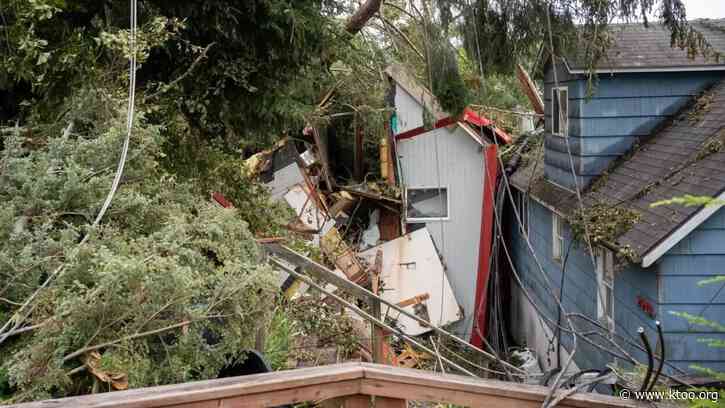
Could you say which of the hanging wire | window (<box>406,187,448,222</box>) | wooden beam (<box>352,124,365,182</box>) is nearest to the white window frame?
window (<box>406,187,448,222</box>)

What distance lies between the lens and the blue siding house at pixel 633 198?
6793 millimetres

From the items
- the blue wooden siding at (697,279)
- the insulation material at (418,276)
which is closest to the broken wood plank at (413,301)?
the insulation material at (418,276)

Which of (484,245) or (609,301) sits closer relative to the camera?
(609,301)

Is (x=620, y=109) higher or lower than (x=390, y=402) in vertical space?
higher

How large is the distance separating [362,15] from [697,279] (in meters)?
4.28

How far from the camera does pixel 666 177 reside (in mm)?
7605

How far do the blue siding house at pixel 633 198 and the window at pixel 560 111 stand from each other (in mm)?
28

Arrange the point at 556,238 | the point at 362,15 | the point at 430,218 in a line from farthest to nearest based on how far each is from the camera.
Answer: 1. the point at 430,218
2. the point at 556,238
3. the point at 362,15

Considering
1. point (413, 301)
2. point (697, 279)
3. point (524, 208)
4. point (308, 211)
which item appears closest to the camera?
point (697, 279)

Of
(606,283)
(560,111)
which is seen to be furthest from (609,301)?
(560,111)

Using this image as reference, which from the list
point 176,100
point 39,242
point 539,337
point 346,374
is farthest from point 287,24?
point 539,337

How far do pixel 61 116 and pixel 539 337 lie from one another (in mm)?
9040

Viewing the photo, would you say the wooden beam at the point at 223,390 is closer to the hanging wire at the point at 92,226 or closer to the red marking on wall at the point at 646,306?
the hanging wire at the point at 92,226

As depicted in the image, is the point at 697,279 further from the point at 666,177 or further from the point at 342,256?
the point at 342,256
